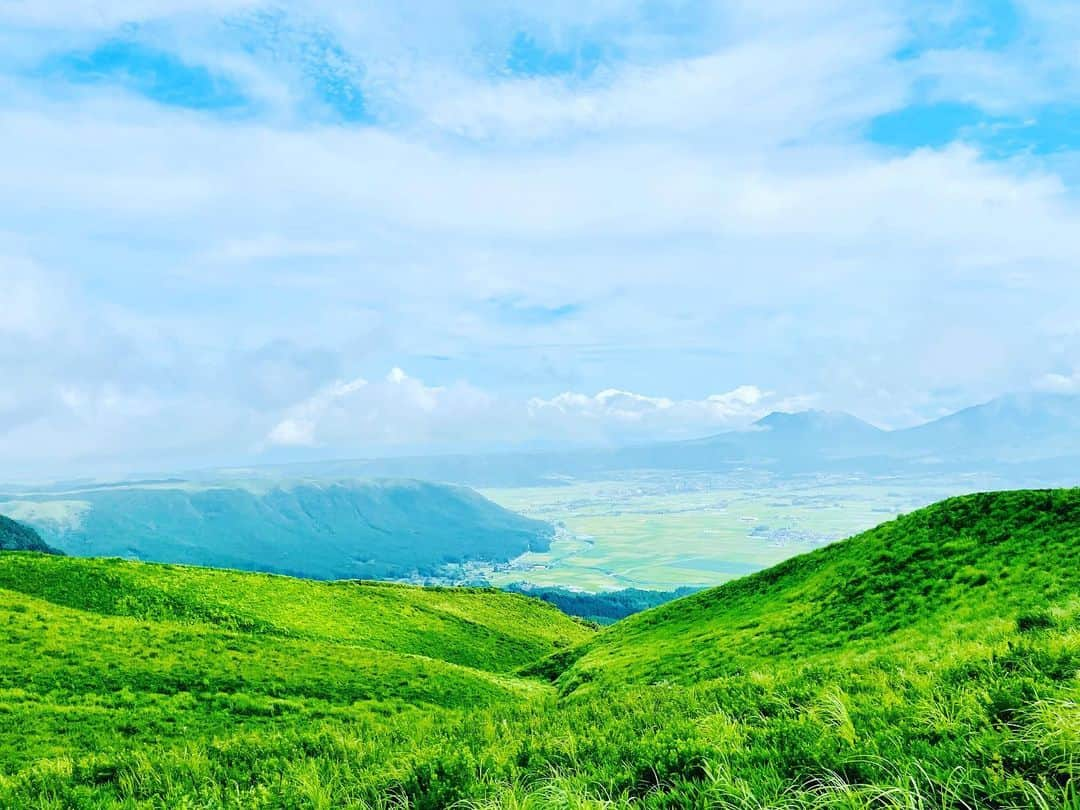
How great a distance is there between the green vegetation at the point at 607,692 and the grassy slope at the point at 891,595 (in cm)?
18

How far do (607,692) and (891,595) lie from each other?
16399 mm

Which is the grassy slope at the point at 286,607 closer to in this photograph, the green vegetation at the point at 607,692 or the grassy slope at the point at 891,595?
the green vegetation at the point at 607,692

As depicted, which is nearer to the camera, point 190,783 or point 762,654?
point 190,783

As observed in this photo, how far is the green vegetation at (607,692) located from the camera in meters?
6.46

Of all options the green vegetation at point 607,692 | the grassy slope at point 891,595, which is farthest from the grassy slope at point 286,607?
the grassy slope at point 891,595

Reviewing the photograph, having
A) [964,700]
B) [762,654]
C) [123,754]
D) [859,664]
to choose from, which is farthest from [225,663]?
[964,700]

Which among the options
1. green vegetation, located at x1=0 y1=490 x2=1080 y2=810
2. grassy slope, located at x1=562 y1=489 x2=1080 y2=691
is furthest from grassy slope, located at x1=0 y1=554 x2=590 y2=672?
grassy slope, located at x1=562 y1=489 x2=1080 y2=691

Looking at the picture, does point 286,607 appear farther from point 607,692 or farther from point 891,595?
point 891,595

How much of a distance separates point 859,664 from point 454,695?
823 inches

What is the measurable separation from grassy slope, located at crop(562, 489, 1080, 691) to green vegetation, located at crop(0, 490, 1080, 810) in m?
0.18

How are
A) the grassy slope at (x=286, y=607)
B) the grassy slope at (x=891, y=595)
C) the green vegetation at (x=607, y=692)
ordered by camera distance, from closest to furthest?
1. the green vegetation at (x=607, y=692)
2. the grassy slope at (x=891, y=595)
3. the grassy slope at (x=286, y=607)

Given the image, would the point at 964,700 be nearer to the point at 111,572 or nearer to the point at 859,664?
the point at 859,664

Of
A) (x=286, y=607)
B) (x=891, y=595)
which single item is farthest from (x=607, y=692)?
(x=286, y=607)

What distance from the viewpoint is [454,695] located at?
28156mm
